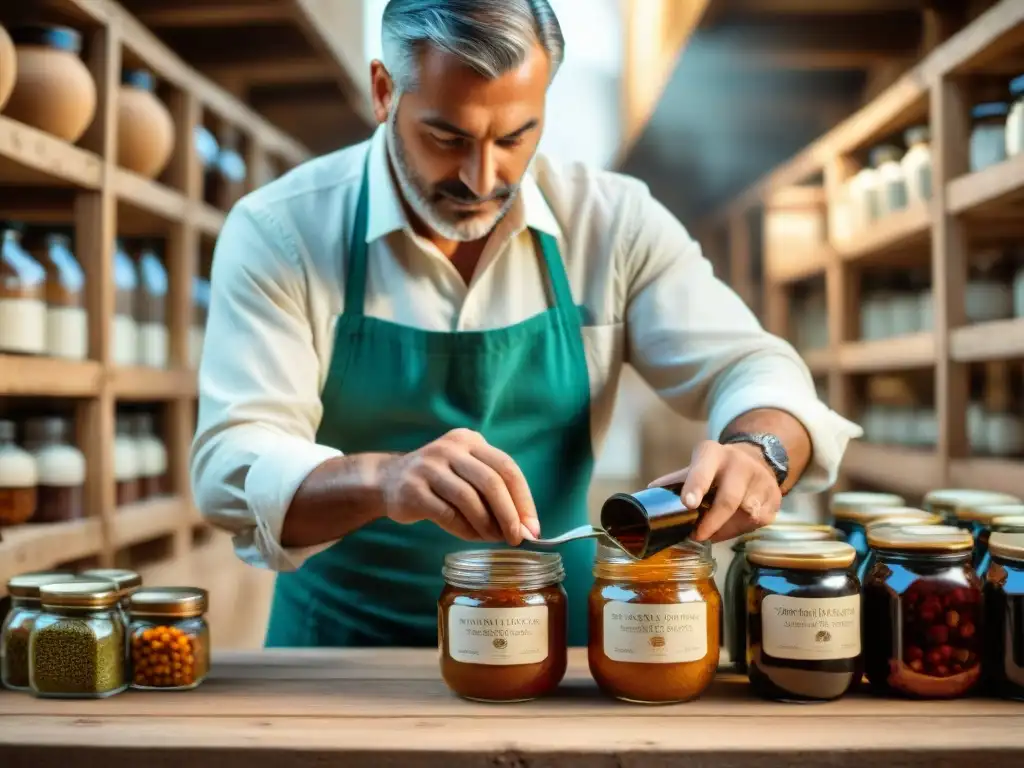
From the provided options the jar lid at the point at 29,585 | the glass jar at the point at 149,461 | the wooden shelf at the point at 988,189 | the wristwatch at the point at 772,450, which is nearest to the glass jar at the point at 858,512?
the wristwatch at the point at 772,450

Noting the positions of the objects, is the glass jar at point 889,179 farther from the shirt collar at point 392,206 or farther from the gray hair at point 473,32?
the gray hair at point 473,32

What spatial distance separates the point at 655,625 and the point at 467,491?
0.21 meters

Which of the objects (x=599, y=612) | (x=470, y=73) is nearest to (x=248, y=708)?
(x=599, y=612)

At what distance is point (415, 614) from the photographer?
56.6 inches

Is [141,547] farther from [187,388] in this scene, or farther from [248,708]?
[248,708]

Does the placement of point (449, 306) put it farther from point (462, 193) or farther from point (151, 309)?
point (151, 309)

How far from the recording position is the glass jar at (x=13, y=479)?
1778 mm

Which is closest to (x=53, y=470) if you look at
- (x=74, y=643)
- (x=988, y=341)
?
(x=74, y=643)

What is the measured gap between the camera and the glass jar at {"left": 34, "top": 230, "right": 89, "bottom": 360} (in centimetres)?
194

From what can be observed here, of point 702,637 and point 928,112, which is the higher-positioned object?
point 928,112

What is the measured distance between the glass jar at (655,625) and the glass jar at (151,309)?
1.72 metres

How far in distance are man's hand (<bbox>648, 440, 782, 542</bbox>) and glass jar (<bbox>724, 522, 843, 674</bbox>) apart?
17 millimetres

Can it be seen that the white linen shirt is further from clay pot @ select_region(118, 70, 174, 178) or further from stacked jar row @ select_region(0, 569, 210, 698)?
clay pot @ select_region(118, 70, 174, 178)

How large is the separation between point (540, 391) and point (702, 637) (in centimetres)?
51
